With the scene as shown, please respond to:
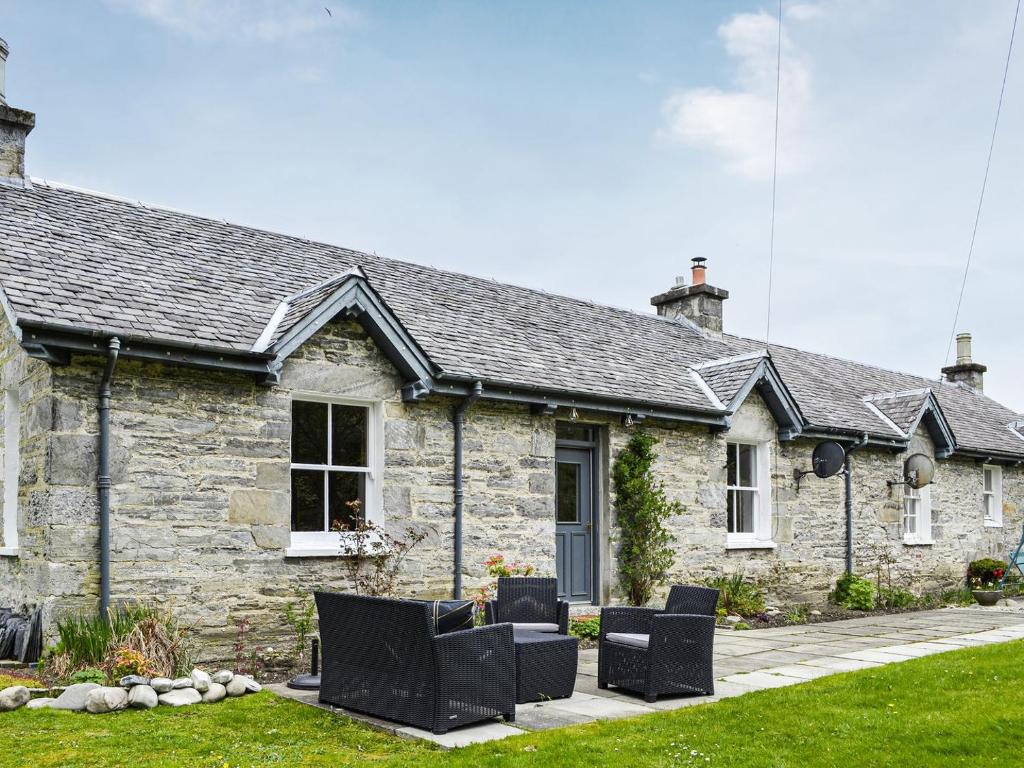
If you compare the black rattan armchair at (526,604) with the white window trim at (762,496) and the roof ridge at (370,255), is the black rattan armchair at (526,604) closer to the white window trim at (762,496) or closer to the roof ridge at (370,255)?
the white window trim at (762,496)

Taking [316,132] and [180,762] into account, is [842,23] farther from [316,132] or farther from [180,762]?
[180,762]

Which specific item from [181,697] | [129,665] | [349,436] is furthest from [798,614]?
[129,665]

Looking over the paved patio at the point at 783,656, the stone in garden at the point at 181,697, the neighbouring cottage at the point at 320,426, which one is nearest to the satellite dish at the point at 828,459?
the neighbouring cottage at the point at 320,426

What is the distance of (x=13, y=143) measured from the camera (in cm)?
1200

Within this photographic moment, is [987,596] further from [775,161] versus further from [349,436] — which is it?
[349,436]

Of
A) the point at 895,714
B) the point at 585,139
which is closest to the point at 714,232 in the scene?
the point at 585,139

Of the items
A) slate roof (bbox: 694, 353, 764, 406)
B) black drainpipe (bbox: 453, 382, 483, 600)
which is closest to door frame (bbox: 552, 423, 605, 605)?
black drainpipe (bbox: 453, 382, 483, 600)

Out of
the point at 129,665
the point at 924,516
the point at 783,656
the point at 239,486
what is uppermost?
the point at 239,486

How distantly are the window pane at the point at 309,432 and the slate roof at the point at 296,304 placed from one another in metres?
0.97

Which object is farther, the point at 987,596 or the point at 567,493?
the point at 987,596

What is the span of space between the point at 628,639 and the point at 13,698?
485 centimetres

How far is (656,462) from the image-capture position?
13.5 metres

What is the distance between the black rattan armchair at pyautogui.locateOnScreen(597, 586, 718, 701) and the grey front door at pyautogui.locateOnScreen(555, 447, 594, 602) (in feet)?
15.3

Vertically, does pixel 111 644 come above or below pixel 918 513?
below
